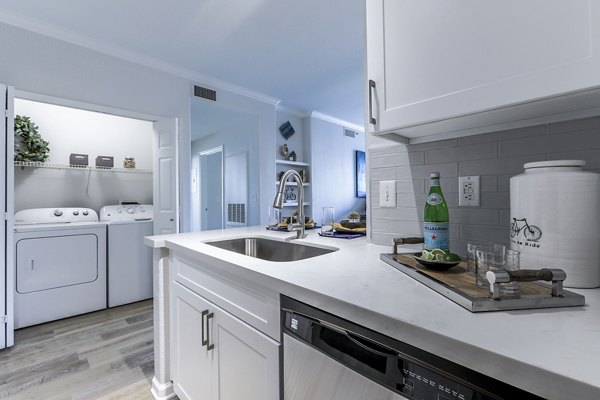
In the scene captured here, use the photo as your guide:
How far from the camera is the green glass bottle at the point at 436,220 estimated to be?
101cm

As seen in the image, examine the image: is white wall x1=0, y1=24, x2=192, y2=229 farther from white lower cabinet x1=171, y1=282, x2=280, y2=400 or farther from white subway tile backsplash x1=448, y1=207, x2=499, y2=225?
white subway tile backsplash x1=448, y1=207, x2=499, y2=225

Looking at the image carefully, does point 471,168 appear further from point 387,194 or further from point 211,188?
point 211,188

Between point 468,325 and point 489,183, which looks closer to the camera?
point 468,325

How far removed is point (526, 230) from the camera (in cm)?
80

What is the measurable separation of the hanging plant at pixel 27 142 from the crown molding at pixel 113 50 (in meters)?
1.10

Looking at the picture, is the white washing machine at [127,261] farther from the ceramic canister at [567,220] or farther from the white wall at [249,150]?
the ceramic canister at [567,220]

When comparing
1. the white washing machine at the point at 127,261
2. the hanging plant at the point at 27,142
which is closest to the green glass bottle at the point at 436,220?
the white washing machine at the point at 127,261

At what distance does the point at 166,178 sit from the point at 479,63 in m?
3.28

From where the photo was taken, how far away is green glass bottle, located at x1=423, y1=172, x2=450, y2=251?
1014 millimetres

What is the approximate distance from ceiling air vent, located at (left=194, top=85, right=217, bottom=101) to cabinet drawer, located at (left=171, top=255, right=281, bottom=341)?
2.90m

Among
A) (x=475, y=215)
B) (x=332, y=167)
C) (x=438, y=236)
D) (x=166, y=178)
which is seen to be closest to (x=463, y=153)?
(x=475, y=215)

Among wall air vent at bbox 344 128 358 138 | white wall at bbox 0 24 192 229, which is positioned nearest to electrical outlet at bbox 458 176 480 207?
white wall at bbox 0 24 192 229

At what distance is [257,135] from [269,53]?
1426mm

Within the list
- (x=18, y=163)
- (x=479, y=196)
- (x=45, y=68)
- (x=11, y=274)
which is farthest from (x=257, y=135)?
(x=479, y=196)
